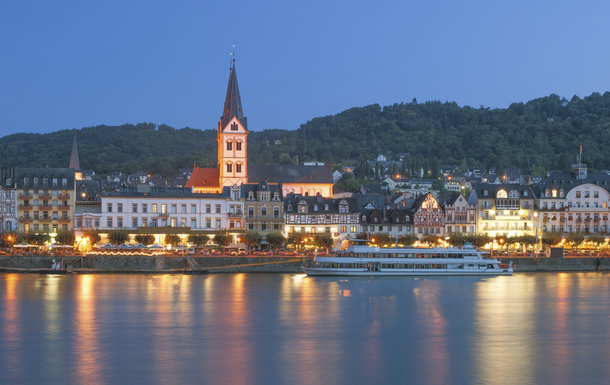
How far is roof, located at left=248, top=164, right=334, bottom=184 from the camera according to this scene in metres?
106

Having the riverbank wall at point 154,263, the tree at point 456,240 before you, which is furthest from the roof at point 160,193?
the tree at point 456,240

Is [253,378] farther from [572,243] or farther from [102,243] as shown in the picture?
[572,243]

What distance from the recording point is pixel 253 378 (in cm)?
3334

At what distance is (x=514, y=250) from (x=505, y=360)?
50.7 metres

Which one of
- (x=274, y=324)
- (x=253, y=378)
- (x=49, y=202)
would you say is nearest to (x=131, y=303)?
(x=274, y=324)

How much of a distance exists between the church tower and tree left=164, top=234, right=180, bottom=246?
2159 centimetres

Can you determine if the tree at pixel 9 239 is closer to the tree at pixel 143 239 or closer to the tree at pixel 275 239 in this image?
the tree at pixel 143 239

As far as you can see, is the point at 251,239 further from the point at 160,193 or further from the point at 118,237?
the point at 118,237

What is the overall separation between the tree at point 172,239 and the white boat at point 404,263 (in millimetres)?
16097

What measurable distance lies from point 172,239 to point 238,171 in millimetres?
23947

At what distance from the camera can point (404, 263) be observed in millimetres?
71500

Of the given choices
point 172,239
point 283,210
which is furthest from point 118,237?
point 283,210

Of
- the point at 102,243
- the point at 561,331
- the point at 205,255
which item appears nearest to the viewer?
the point at 561,331

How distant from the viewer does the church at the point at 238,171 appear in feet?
333
